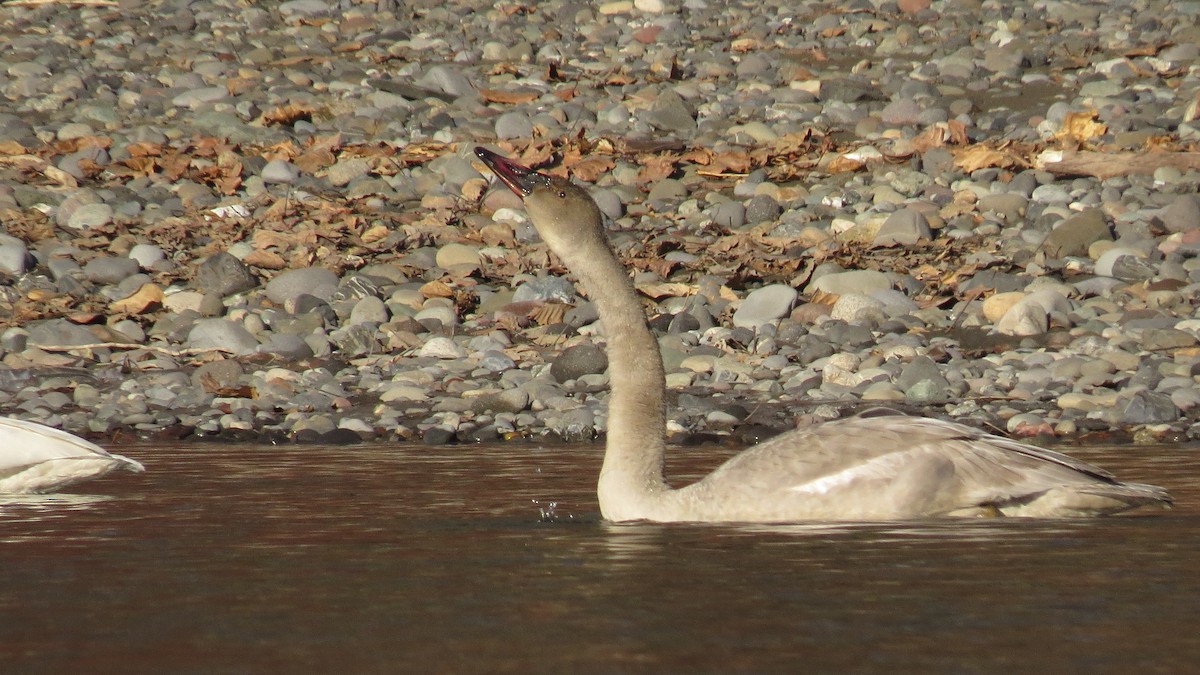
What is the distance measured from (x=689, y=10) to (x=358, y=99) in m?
4.45

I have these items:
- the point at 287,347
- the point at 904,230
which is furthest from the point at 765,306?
the point at 287,347

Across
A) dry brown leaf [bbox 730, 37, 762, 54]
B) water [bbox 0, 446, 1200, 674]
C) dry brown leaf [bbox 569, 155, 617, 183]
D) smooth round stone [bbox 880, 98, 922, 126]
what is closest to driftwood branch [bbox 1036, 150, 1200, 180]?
smooth round stone [bbox 880, 98, 922, 126]

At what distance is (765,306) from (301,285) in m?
3.19

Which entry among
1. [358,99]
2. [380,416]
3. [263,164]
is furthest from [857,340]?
[358,99]

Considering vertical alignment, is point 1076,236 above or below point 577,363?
above

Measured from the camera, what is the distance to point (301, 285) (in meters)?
12.8

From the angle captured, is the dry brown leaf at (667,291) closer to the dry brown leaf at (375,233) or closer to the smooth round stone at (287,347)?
the smooth round stone at (287,347)

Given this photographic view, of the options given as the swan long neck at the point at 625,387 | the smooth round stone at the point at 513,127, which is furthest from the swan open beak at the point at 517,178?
the smooth round stone at the point at 513,127

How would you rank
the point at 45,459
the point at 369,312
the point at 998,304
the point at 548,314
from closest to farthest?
the point at 45,459 → the point at 998,304 → the point at 548,314 → the point at 369,312

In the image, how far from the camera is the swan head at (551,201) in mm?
6523

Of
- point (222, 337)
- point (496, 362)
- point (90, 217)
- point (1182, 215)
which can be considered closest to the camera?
point (496, 362)

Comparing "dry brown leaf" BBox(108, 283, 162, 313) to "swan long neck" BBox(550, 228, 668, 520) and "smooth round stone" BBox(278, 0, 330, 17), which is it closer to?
"swan long neck" BBox(550, 228, 668, 520)

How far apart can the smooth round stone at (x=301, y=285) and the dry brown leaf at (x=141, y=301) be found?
0.74 metres

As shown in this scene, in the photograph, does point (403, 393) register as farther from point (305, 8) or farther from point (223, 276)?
point (305, 8)
